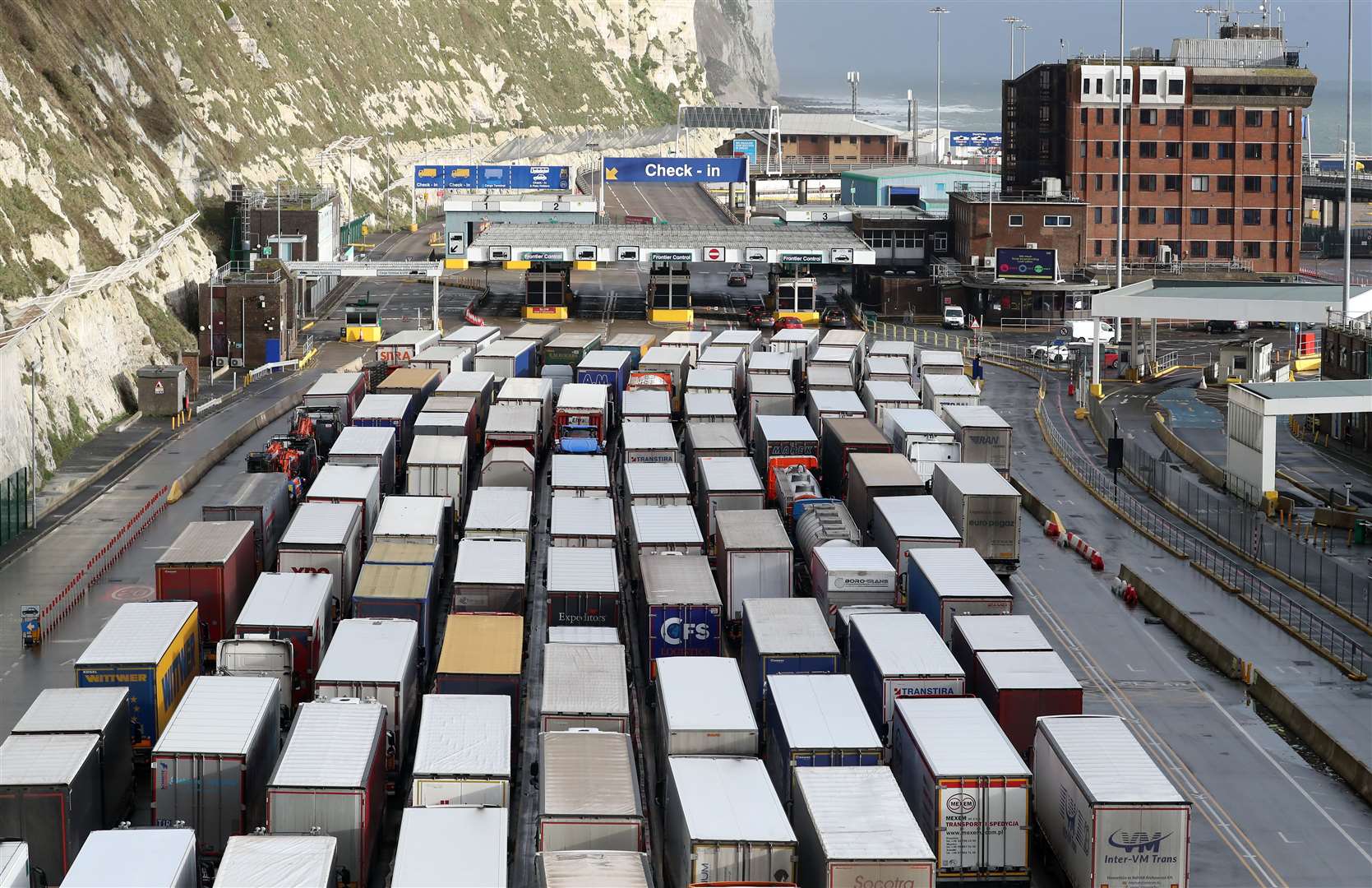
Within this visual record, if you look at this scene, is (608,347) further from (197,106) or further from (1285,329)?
(197,106)

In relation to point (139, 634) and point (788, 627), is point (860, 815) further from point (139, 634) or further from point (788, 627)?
point (139, 634)

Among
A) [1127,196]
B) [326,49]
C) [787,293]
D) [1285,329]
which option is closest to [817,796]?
[787,293]

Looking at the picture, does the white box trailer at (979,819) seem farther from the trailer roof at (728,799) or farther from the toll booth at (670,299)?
the toll booth at (670,299)

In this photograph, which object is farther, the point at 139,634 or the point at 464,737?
the point at 139,634

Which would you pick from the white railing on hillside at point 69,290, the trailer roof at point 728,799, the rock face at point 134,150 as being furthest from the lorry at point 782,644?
the white railing on hillside at point 69,290

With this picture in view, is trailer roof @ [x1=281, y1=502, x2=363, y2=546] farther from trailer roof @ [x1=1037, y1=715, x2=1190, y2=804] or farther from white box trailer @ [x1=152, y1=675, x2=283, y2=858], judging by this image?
trailer roof @ [x1=1037, y1=715, x2=1190, y2=804]

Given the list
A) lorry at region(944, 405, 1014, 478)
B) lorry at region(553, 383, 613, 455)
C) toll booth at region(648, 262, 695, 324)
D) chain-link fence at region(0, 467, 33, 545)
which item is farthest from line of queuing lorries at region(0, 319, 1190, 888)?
toll booth at region(648, 262, 695, 324)

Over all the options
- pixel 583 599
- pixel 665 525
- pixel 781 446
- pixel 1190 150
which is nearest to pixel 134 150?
pixel 781 446
